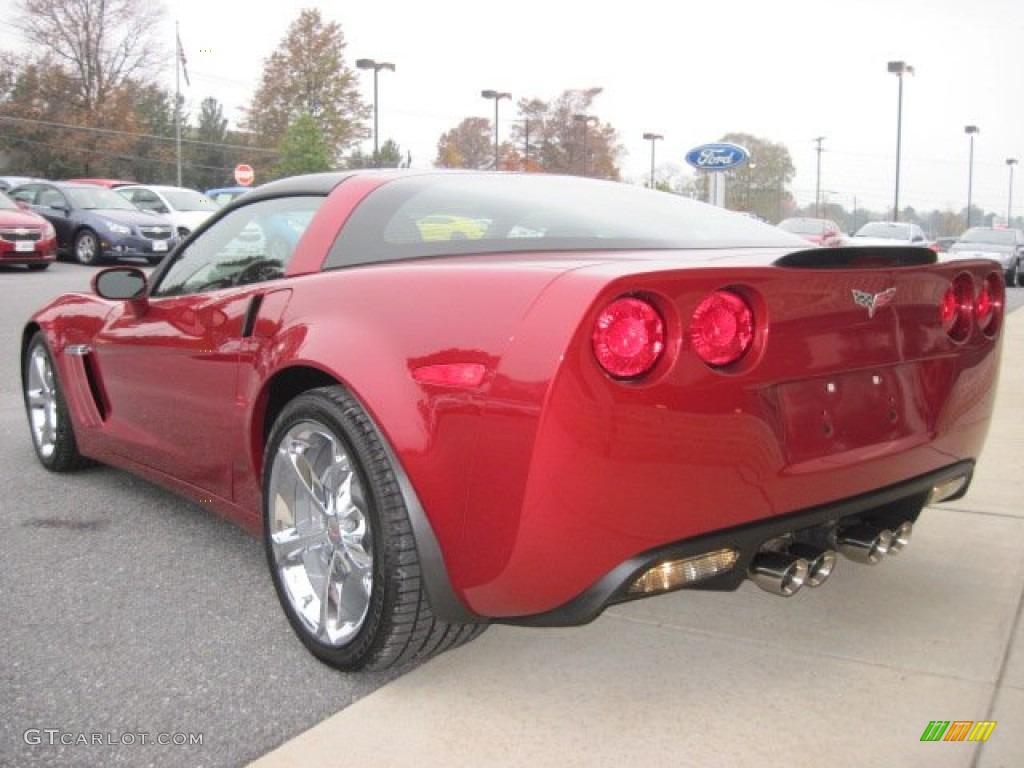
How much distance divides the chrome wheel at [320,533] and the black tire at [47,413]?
1925 mm

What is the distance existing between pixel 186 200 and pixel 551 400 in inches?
809

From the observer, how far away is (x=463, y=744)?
2.30m

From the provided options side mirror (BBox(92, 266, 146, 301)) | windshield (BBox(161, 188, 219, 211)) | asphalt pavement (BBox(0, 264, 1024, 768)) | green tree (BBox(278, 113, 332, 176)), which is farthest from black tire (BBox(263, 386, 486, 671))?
green tree (BBox(278, 113, 332, 176))

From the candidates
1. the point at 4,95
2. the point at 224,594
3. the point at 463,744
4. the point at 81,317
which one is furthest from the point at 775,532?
the point at 4,95

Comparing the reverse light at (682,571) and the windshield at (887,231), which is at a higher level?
the windshield at (887,231)

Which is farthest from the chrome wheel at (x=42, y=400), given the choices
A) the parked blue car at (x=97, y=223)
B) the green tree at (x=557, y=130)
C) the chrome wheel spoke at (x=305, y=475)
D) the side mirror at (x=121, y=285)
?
the green tree at (x=557, y=130)

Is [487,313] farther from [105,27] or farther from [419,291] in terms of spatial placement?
[105,27]

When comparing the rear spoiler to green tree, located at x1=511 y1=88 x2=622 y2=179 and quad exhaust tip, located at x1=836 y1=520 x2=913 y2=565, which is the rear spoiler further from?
green tree, located at x1=511 y1=88 x2=622 y2=179

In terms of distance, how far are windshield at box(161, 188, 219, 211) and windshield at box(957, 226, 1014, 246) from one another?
17988 mm

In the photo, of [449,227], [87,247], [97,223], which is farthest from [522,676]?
[87,247]

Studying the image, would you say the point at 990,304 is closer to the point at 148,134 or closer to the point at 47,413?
the point at 47,413

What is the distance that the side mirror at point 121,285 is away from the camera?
12.2 ft

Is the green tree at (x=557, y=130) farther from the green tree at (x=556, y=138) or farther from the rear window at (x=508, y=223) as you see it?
the rear window at (x=508, y=223)

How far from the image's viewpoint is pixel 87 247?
1783 cm
